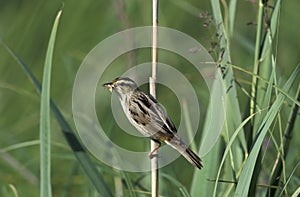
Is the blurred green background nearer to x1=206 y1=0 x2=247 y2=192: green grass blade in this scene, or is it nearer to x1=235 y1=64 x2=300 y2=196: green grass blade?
x1=206 y1=0 x2=247 y2=192: green grass blade

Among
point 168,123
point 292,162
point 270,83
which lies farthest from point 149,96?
point 292,162

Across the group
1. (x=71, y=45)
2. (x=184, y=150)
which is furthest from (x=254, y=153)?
(x=71, y=45)

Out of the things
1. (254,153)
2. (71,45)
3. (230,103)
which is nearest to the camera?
(254,153)

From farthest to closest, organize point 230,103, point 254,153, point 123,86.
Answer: point 230,103 < point 123,86 < point 254,153

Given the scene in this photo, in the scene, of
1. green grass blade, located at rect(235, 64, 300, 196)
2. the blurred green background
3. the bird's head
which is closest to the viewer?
green grass blade, located at rect(235, 64, 300, 196)

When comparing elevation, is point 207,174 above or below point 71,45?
below

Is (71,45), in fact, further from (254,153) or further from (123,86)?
(254,153)

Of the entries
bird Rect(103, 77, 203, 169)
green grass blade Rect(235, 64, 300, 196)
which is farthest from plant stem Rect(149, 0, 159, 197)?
green grass blade Rect(235, 64, 300, 196)

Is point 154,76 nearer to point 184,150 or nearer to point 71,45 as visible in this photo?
point 184,150

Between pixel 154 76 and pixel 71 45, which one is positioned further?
pixel 71 45

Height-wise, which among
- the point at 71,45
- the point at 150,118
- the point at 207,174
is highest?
the point at 71,45

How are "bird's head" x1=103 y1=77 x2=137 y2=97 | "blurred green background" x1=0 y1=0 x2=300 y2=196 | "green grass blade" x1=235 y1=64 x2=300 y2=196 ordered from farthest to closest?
"blurred green background" x1=0 y1=0 x2=300 y2=196 → "bird's head" x1=103 y1=77 x2=137 y2=97 → "green grass blade" x1=235 y1=64 x2=300 y2=196

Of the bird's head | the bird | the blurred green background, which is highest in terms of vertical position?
the blurred green background

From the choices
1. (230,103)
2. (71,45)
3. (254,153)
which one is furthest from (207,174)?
(71,45)
